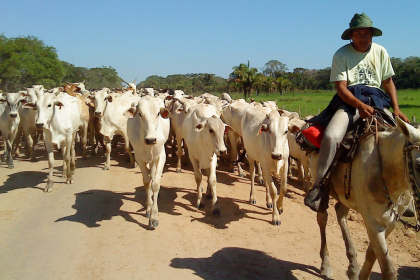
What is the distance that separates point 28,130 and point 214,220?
8727mm

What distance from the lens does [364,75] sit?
14.9 ft

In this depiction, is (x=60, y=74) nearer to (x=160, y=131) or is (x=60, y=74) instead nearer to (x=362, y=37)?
(x=160, y=131)

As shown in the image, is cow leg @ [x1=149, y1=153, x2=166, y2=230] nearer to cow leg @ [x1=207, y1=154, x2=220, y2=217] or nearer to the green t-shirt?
cow leg @ [x1=207, y1=154, x2=220, y2=217]

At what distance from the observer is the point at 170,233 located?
659 centimetres

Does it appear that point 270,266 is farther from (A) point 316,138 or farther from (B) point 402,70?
(B) point 402,70

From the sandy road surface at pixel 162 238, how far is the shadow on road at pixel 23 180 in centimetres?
9

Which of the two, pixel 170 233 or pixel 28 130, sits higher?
pixel 28 130

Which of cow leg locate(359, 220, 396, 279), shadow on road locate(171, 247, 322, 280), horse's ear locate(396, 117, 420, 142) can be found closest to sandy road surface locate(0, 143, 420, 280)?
shadow on road locate(171, 247, 322, 280)

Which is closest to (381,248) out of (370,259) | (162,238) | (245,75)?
(370,259)

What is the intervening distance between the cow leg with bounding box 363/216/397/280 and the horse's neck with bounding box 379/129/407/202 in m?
0.35

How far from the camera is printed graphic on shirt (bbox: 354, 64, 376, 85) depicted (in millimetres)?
4555

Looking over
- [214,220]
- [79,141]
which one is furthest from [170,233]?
[79,141]

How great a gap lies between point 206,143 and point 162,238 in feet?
7.68

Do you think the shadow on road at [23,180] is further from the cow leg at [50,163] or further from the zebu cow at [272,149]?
the zebu cow at [272,149]
